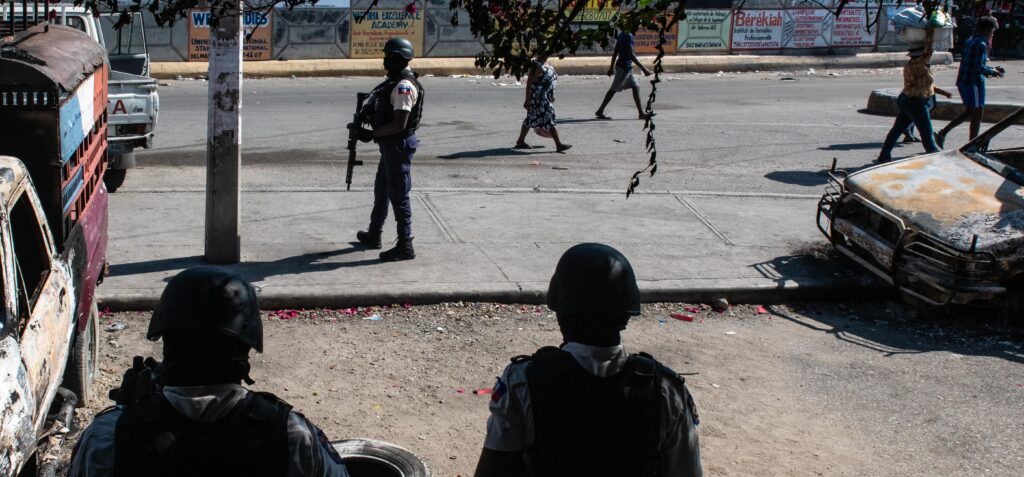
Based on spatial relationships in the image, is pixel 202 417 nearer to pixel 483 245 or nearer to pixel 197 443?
pixel 197 443

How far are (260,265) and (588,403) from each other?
6.04m

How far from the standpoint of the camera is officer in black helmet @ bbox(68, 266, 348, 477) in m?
2.57

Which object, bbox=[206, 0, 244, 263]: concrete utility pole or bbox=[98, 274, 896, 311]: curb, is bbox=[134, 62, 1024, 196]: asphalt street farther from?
bbox=[98, 274, 896, 311]: curb

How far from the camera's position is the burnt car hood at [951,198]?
767 centimetres

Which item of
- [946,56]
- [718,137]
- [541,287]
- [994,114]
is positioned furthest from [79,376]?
[946,56]

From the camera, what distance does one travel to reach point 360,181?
12016 mm

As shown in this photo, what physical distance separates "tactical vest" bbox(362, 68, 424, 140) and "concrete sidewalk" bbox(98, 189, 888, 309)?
1.08 meters

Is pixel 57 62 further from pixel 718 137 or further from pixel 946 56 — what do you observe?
pixel 946 56

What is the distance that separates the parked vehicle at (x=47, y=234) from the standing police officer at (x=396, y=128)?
219 centimetres

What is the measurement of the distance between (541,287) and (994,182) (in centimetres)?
347

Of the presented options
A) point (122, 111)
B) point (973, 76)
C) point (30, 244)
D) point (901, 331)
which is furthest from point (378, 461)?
point (973, 76)

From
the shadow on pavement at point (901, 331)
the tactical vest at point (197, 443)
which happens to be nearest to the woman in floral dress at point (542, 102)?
the shadow on pavement at point (901, 331)

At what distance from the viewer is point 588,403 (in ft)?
9.59

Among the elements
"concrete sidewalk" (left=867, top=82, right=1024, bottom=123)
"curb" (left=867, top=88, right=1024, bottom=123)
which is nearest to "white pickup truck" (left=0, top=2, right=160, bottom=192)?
"concrete sidewalk" (left=867, top=82, right=1024, bottom=123)
